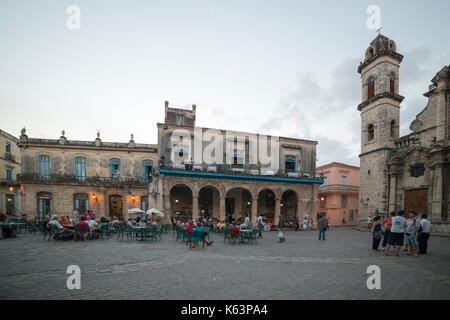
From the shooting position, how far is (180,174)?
61.4 ft

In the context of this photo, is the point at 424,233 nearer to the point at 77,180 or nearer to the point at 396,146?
the point at 396,146

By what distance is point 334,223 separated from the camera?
28.2m

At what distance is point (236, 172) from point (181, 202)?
684 cm

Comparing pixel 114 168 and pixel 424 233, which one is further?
pixel 114 168

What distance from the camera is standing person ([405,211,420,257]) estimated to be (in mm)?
8116

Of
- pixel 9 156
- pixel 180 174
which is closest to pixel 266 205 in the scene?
pixel 180 174

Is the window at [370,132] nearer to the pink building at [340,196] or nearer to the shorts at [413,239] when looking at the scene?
the pink building at [340,196]

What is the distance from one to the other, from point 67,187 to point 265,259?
23.6 m

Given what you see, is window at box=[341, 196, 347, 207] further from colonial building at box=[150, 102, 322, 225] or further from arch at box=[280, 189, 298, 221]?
arch at box=[280, 189, 298, 221]

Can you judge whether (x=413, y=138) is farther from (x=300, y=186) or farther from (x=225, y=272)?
(x=225, y=272)

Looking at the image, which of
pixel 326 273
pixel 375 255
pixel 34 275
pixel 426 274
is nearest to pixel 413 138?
pixel 375 255

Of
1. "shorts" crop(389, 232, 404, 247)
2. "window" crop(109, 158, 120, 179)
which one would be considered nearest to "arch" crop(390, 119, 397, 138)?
"shorts" crop(389, 232, 404, 247)

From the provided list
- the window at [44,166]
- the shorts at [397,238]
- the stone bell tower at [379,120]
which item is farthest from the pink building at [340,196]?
the window at [44,166]

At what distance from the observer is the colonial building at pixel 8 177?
27059mm
